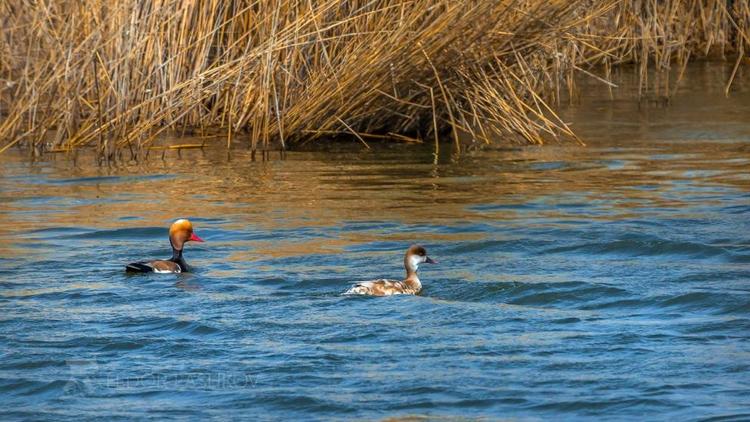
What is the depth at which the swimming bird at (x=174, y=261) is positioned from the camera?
10530 mm

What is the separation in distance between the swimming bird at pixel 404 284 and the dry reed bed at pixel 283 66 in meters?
5.40

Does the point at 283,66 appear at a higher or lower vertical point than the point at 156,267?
higher

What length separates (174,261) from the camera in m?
10.9

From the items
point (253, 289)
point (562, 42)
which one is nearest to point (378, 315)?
point (253, 289)

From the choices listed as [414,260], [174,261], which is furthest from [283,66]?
[414,260]

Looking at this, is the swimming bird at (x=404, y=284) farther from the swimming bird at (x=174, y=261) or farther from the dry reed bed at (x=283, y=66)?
the dry reed bed at (x=283, y=66)

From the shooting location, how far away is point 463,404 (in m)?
7.50

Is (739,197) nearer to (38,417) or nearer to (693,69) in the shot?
(38,417)

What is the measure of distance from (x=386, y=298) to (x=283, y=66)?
6.64 meters

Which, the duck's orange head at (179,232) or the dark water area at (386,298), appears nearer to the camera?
the dark water area at (386,298)

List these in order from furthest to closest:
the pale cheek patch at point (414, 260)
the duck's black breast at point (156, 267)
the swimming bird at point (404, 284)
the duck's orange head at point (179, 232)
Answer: the duck's orange head at point (179, 232), the duck's black breast at point (156, 267), the pale cheek patch at point (414, 260), the swimming bird at point (404, 284)

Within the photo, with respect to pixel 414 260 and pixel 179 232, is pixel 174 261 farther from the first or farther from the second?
pixel 414 260

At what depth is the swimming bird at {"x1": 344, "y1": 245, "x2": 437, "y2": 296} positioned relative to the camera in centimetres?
966

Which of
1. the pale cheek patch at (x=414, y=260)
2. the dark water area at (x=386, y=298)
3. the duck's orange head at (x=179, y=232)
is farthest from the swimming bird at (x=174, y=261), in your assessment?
the pale cheek patch at (x=414, y=260)
